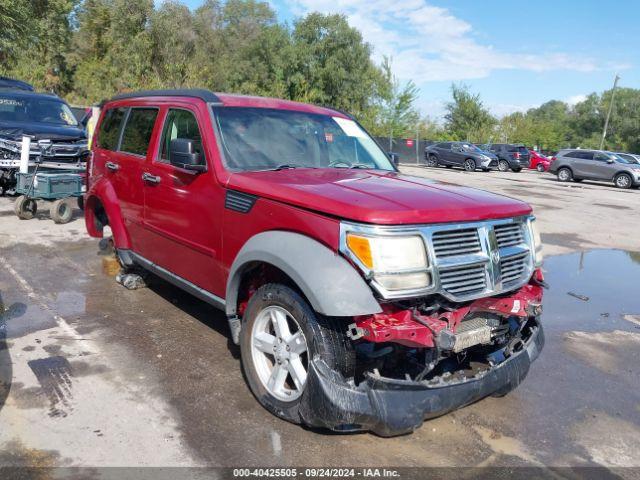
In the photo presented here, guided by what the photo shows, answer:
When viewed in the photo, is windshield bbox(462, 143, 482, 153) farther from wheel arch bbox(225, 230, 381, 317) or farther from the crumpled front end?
wheel arch bbox(225, 230, 381, 317)

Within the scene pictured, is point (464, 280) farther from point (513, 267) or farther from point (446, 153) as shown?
point (446, 153)

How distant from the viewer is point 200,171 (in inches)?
162

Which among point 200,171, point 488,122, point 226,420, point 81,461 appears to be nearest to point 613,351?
point 226,420

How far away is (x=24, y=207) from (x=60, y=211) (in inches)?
26.9

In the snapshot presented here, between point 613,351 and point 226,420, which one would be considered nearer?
point 226,420

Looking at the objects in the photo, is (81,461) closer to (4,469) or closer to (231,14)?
(4,469)

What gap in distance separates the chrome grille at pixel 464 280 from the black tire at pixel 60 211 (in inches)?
318

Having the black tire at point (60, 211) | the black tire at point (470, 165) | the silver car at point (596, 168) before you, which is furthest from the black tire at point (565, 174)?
the black tire at point (60, 211)

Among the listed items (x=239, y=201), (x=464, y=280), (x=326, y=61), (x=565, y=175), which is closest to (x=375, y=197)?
(x=464, y=280)

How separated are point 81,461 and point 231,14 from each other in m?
59.4

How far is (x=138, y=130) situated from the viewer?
5.23 metres

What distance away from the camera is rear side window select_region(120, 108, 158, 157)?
16.4 ft

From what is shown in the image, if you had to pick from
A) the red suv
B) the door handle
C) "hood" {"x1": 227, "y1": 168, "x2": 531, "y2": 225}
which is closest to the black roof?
the red suv

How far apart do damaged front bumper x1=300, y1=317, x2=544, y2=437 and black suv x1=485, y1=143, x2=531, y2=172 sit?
1273 inches
